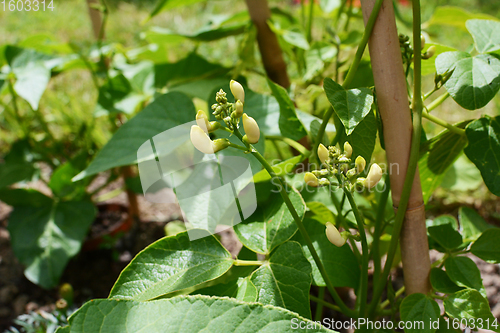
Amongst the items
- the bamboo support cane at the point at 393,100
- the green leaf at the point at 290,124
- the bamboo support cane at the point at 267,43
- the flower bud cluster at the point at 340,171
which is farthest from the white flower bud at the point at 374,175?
the bamboo support cane at the point at 267,43

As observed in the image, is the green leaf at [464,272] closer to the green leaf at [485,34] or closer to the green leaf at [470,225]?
the green leaf at [470,225]

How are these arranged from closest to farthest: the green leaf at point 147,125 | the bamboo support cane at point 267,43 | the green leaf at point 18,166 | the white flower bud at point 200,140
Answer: the white flower bud at point 200,140 < the green leaf at point 147,125 < the bamboo support cane at point 267,43 < the green leaf at point 18,166

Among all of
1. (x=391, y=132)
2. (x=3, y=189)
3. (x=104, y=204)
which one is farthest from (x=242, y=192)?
(x=104, y=204)

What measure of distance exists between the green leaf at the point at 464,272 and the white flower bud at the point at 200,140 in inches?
16.1

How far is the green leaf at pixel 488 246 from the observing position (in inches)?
22.7

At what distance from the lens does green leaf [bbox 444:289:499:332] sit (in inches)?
19.7

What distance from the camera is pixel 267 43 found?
0.99 metres

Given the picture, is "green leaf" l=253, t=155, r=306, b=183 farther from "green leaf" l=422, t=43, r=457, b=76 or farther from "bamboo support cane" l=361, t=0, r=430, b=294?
"green leaf" l=422, t=43, r=457, b=76

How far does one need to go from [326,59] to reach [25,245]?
3.01ft

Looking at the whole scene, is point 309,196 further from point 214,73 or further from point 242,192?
point 214,73

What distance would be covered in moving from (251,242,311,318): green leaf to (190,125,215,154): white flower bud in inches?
7.6

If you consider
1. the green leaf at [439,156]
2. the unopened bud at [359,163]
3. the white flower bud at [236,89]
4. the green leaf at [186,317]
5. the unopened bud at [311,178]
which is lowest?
the green leaf at [186,317]

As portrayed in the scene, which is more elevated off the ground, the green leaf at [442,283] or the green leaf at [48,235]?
the green leaf at [442,283]

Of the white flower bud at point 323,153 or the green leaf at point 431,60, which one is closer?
the white flower bud at point 323,153
